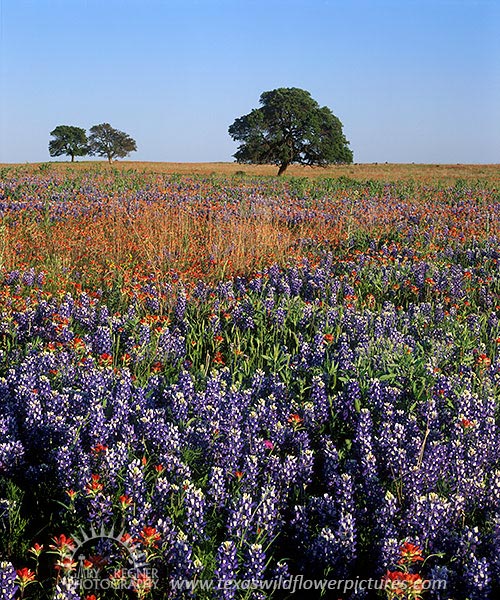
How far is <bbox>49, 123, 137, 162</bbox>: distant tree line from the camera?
76062 mm

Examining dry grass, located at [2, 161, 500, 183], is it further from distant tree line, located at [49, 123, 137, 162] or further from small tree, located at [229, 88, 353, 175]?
distant tree line, located at [49, 123, 137, 162]

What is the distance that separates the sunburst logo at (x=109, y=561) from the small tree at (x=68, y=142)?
3096 inches

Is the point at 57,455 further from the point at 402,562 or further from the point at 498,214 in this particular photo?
the point at 498,214

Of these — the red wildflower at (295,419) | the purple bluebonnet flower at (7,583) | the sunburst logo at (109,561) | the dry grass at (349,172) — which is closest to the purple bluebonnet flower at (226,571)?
the sunburst logo at (109,561)

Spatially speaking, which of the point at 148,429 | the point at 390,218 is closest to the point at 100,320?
the point at 148,429

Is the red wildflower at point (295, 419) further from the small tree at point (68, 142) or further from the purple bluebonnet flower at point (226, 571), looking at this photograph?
the small tree at point (68, 142)

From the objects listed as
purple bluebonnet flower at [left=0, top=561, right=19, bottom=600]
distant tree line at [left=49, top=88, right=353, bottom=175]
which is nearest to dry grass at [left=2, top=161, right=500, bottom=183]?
distant tree line at [left=49, top=88, right=353, bottom=175]

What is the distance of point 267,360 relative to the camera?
5520 millimetres

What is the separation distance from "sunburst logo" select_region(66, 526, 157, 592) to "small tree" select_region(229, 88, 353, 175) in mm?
44265

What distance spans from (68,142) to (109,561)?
79.6 m

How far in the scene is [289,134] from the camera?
155ft

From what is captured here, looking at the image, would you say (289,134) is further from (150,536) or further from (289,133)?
(150,536)

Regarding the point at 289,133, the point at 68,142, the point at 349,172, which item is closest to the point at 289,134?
the point at 289,133

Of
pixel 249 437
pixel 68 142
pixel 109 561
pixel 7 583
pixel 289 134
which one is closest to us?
→ pixel 7 583
